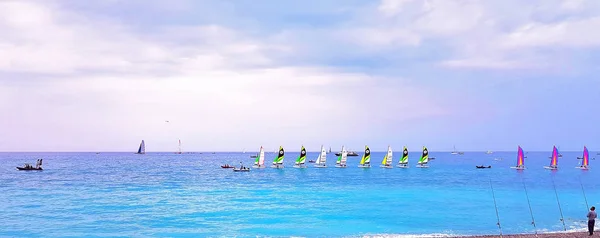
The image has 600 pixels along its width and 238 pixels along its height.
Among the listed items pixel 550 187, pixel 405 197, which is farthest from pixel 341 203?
pixel 550 187

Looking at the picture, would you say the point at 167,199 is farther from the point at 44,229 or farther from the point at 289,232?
Answer: the point at 289,232

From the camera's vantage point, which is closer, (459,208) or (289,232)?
(289,232)

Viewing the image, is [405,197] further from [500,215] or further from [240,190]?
[240,190]

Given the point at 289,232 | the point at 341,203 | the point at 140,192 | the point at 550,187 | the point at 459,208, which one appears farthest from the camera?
the point at 550,187

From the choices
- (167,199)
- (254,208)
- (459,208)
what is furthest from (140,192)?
(459,208)

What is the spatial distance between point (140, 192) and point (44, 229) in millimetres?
32423

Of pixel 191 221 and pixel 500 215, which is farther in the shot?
pixel 500 215

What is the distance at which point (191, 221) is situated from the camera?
47.4 m

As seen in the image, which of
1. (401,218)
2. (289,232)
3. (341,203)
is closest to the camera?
(289,232)

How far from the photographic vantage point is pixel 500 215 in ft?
168

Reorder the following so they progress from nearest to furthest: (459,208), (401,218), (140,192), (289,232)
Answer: (289,232) < (401,218) < (459,208) < (140,192)

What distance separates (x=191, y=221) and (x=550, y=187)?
216 feet

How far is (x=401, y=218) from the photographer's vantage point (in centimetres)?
4972

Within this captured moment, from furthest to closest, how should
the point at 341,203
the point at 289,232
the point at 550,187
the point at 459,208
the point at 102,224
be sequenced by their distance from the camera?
the point at 550,187, the point at 341,203, the point at 459,208, the point at 102,224, the point at 289,232
